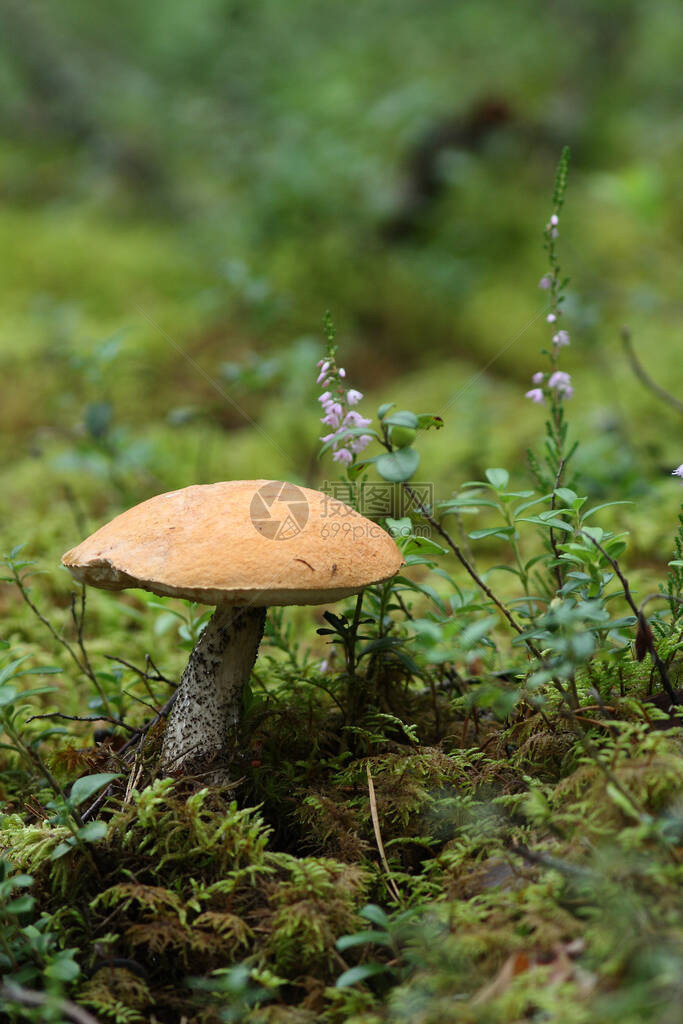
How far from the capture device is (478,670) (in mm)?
A: 2631

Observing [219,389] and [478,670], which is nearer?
[478,670]

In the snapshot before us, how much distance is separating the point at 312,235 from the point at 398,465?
16.3ft

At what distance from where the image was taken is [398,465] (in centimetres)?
158

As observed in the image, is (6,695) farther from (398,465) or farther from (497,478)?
(497,478)

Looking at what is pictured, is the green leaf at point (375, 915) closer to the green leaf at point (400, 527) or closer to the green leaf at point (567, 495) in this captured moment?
the green leaf at point (400, 527)

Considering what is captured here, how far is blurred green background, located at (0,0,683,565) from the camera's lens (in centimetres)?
434

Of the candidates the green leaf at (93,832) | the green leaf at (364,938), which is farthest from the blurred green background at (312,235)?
the green leaf at (364,938)

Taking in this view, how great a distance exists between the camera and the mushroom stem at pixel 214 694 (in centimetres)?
185

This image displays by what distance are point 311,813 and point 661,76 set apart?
884 centimetres

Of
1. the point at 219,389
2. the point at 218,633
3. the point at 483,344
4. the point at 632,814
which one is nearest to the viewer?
the point at 632,814

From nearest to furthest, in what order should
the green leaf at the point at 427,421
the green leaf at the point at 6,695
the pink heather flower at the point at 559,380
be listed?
the green leaf at the point at 6,695 → the green leaf at the point at 427,421 → the pink heather flower at the point at 559,380

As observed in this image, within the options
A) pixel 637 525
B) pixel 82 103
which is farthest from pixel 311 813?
pixel 82 103

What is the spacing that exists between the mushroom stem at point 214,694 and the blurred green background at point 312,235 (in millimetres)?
1640

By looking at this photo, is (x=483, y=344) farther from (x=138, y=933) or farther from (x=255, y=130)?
(x=138, y=933)
